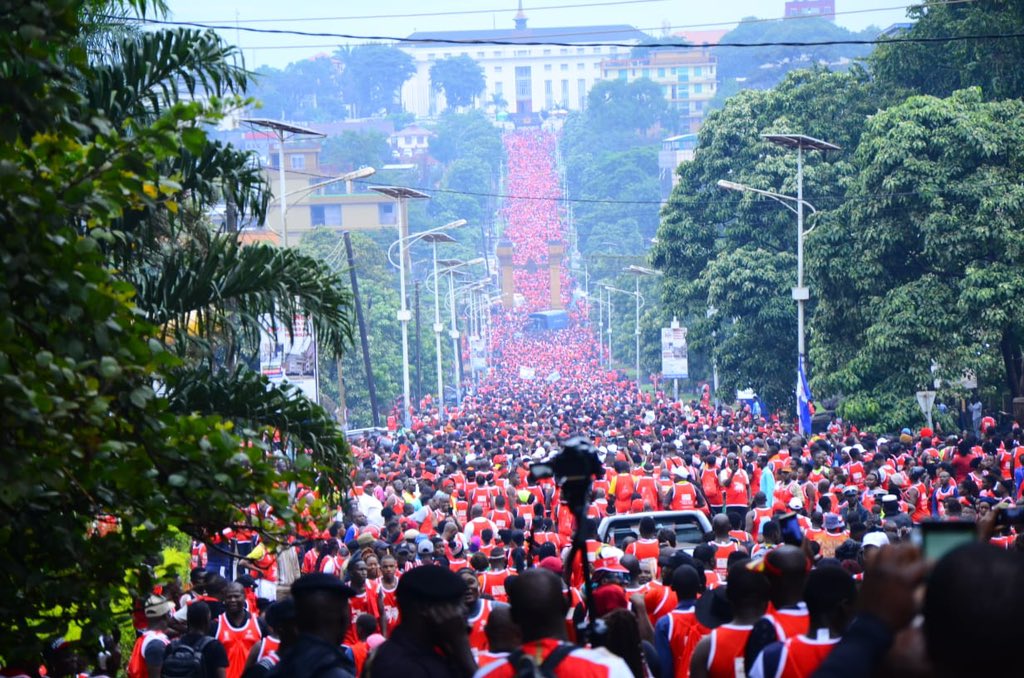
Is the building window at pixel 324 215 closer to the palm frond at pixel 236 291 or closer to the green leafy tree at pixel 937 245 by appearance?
the green leafy tree at pixel 937 245

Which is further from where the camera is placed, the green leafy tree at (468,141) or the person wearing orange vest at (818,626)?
the green leafy tree at (468,141)

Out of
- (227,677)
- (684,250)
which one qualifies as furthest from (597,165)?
(227,677)

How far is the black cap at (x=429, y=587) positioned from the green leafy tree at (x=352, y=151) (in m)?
121

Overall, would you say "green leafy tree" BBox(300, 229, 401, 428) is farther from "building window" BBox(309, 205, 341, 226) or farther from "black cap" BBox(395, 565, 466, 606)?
"black cap" BBox(395, 565, 466, 606)

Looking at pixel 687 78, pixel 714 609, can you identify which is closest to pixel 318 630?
pixel 714 609

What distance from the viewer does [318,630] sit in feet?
18.1

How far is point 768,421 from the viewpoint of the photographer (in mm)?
39531

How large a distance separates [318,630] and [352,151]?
12490 cm

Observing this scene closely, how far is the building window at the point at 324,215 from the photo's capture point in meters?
104

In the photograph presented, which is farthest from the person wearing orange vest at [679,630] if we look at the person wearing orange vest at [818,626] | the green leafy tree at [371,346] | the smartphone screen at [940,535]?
the green leafy tree at [371,346]

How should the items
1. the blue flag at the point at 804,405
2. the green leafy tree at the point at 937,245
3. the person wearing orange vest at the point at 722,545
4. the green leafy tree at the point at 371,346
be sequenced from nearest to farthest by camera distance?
the person wearing orange vest at the point at 722,545, the green leafy tree at the point at 937,245, the blue flag at the point at 804,405, the green leafy tree at the point at 371,346

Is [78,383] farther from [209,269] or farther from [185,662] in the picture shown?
[209,269]

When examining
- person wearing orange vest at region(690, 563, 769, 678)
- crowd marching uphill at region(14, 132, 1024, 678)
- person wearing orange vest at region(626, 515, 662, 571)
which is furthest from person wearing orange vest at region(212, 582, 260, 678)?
person wearing orange vest at region(626, 515, 662, 571)

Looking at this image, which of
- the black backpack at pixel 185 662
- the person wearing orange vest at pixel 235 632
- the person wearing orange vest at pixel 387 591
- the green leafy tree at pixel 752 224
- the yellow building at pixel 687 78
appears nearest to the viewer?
the black backpack at pixel 185 662
